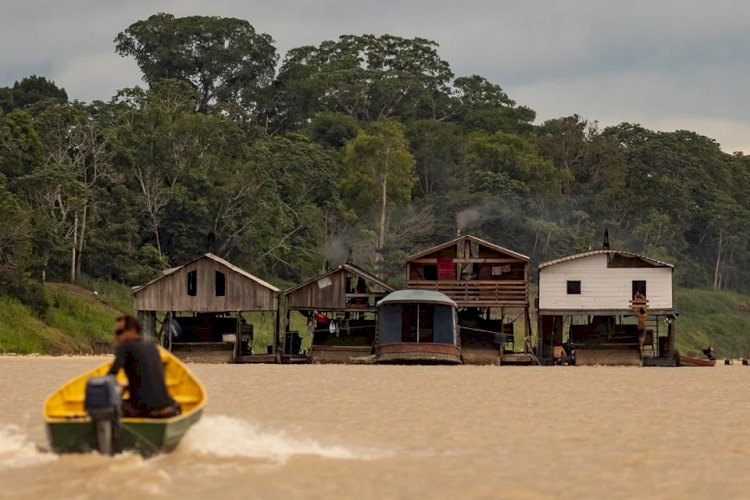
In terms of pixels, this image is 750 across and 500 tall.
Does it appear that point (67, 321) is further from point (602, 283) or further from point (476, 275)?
point (602, 283)

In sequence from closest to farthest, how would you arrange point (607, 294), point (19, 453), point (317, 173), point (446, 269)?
1. point (19, 453)
2. point (446, 269)
3. point (607, 294)
4. point (317, 173)

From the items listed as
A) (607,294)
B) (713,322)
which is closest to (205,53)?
(713,322)

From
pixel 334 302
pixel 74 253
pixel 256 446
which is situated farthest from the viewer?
pixel 74 253

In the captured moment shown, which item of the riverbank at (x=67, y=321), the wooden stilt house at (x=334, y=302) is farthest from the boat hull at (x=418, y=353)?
the riverbank at (x=67, y=321)

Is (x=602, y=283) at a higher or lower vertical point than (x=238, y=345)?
higher

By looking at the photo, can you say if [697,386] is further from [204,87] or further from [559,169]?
[204,87]

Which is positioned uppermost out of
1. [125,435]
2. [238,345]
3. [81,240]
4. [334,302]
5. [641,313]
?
[81,240]

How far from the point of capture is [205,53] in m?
124

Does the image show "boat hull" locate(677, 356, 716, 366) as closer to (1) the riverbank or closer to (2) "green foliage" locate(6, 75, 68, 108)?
(1) the riverbank

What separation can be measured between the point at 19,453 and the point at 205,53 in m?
108

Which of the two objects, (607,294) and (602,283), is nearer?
(607,294)

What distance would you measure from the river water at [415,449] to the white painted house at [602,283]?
30.6 m

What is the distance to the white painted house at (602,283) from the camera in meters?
63.8

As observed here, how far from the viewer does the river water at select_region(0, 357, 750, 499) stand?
51.5 feet
